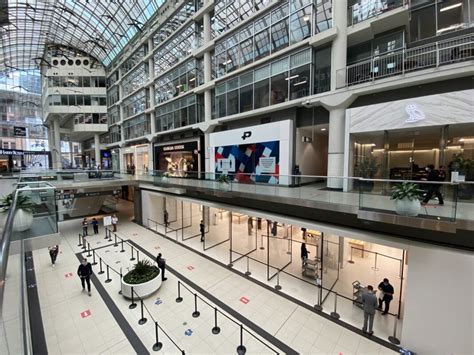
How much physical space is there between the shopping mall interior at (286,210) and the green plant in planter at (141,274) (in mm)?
54

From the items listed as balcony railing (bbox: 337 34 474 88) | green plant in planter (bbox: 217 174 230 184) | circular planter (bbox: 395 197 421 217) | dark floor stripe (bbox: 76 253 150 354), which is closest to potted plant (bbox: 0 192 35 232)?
dark floor stripe (bbox: 76 253 150 354)

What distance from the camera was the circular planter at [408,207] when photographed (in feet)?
16.1

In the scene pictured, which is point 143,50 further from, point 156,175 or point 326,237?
point 326,237

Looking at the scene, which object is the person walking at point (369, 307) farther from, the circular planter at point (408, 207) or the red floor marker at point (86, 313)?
the red floor marker at point (86, 313)

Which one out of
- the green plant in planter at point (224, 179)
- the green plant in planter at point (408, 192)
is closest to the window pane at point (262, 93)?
the green plant in planter at point (224, 179)

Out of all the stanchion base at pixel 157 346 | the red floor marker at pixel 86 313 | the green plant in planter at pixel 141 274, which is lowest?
the red floor marker at pixel 86 313

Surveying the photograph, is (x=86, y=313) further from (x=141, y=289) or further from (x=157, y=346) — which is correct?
(x=157, y=346)

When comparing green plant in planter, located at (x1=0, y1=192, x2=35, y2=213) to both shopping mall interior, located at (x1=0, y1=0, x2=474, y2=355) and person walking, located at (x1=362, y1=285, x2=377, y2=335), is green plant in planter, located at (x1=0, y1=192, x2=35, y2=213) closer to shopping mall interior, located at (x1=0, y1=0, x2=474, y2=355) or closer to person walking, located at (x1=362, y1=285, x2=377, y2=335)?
shopping mall interior, located at (x1=0, y1=0, x2=474, y2=355)

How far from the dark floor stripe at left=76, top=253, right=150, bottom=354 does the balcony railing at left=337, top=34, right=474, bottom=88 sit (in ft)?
41.0

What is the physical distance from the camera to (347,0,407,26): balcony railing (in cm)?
881

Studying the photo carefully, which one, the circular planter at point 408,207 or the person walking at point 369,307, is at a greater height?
the circular planter at point 408,207

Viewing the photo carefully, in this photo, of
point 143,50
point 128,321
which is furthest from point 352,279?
point 143,50

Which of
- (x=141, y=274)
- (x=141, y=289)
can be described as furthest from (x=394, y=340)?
(x=141, y=274)

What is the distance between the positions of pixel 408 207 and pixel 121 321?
9.05 metres
